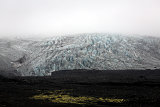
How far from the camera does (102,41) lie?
7400 centimetres

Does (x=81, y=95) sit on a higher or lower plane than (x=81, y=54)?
lower

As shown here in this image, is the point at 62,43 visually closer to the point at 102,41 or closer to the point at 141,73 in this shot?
the point at 102,41

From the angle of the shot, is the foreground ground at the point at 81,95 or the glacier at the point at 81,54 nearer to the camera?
the foreground ground at the point at 81,95

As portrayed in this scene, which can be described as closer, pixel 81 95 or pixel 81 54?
pixel 81 95

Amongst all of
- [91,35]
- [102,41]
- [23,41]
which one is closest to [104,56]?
[102,41]

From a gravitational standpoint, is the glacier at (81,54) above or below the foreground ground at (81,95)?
above

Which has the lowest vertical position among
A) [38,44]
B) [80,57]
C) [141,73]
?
[141,73]

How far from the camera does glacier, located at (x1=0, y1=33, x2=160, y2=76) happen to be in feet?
217

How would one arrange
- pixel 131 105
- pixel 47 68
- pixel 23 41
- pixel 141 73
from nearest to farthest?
1. pixel 131 105
2. pixel 141 73
3. pixel 47 68
4. pixel 23 41

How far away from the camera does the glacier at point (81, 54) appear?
66125 millimetres

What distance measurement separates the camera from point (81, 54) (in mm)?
68875

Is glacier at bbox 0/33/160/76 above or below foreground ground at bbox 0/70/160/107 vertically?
above

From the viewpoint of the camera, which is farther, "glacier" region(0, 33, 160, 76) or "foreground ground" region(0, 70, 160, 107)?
"glacier" region(0, 33, 160, 76)

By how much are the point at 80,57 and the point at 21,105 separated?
161ft
